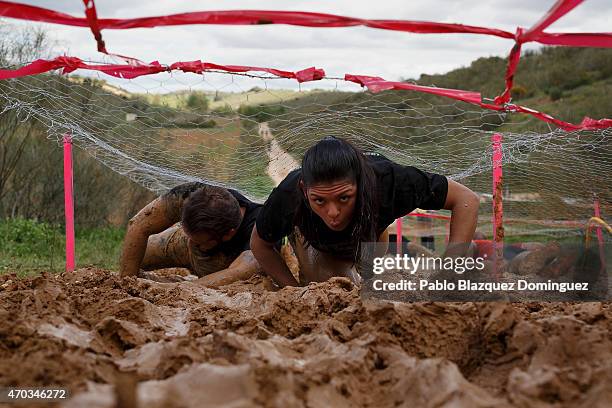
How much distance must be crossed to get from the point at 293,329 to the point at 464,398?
1.24 meters

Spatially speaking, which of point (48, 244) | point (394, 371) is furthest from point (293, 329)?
point (48, 244)

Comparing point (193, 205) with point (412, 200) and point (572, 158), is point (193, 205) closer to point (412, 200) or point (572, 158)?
point (412, 200)

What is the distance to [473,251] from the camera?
13.7 ft

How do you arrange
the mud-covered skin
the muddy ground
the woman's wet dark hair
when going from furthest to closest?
the mud-covered skin, the woman's wet dark hair, the muddy ground

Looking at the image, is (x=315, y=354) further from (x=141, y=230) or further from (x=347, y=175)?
(x=141, y=230)

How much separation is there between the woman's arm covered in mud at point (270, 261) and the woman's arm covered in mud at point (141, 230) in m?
1.21

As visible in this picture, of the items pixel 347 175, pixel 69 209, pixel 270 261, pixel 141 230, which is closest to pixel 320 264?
pixel 270 261

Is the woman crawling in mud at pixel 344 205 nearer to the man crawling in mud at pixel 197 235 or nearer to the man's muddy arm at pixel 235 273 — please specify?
the man's muddy arm at pixel 235 273

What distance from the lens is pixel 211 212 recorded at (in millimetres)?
4961

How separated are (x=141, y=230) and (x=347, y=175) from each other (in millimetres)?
2342

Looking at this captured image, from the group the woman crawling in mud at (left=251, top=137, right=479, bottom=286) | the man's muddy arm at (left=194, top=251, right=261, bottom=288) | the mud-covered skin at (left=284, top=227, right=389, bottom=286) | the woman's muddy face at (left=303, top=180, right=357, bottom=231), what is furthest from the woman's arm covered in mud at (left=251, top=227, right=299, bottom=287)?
the woman's muddy face at (left=303, top=180, right=357, bottom=231)

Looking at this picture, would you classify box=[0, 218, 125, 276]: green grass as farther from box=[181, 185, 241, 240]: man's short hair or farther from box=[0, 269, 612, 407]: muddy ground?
box=[0, 269, 612, 407]: muddy ground

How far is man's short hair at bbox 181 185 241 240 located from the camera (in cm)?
493

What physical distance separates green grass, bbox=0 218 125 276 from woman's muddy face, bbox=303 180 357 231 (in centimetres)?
506
